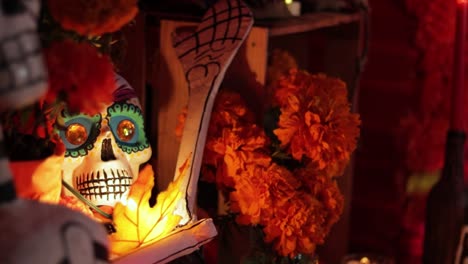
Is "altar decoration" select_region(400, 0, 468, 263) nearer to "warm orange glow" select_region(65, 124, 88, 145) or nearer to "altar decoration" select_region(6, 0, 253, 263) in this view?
"altar decoration" select_region(6, 0, 253, 263)

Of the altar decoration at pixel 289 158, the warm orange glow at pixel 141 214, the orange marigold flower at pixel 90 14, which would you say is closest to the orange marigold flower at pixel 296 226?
the altar decoration at pixel 289 158

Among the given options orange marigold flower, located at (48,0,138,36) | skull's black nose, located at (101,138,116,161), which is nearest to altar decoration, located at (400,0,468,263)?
skull's black nose, located at (101,138,116,161)

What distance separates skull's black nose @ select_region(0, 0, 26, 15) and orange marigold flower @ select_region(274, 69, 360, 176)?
1.34ft

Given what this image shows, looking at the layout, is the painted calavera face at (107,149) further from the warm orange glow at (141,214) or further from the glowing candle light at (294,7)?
the glowing candle light at (294,7)

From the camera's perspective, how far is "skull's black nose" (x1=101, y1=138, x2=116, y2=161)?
2.64 ft

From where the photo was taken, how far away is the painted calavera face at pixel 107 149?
2.56 feet

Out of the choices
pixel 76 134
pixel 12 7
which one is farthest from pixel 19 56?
pixel 76 134

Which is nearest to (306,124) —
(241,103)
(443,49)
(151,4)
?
(241,103)

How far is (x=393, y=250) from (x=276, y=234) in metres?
0.65

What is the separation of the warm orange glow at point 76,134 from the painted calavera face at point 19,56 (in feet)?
0.83

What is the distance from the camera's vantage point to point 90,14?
1.96ft

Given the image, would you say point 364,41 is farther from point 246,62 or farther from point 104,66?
point 104,66

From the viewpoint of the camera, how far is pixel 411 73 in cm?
140

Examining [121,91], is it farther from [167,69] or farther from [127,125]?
[167,69]
